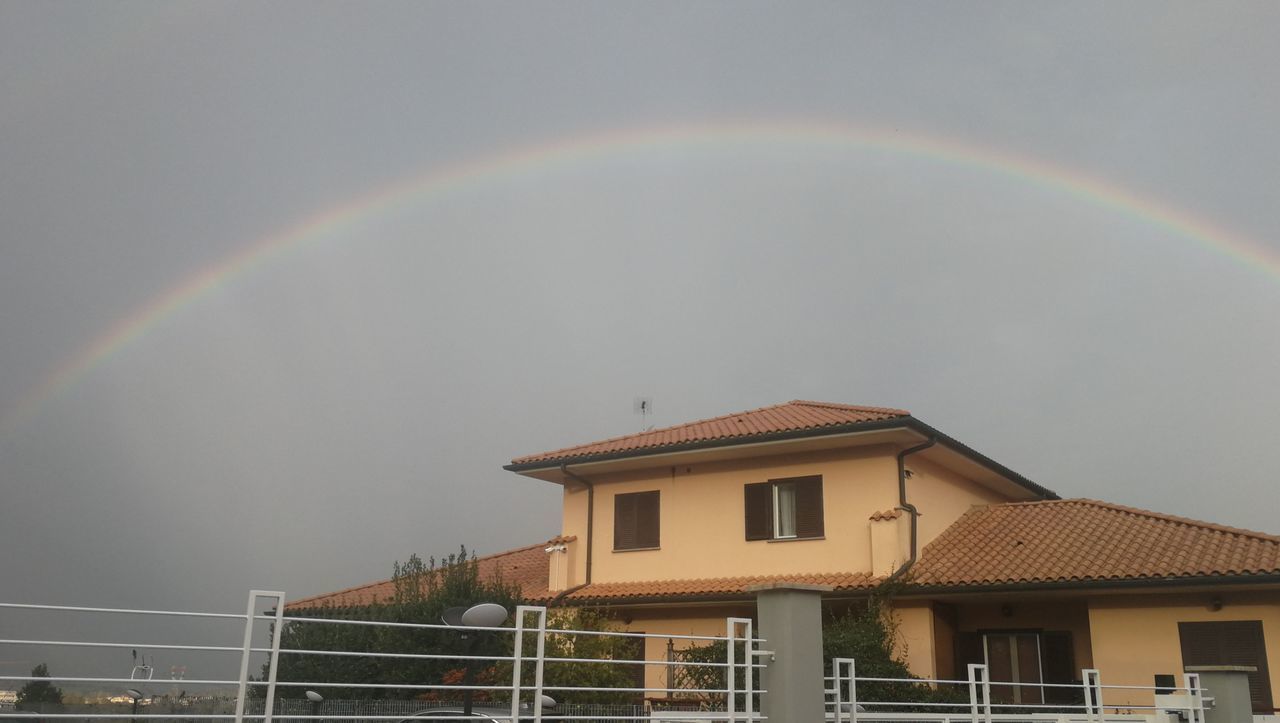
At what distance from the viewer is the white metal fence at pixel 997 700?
1017 centimetres

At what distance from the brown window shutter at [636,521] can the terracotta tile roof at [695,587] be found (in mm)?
835

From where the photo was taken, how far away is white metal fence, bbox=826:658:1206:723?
1017 centimetres

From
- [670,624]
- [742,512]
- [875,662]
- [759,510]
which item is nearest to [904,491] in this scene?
[759,510]

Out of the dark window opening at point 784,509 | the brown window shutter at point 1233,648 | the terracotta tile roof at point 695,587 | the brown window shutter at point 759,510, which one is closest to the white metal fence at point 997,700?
the brown window shutter at point 1233,648

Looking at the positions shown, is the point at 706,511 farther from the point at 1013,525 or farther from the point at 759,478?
the point at 1013,525

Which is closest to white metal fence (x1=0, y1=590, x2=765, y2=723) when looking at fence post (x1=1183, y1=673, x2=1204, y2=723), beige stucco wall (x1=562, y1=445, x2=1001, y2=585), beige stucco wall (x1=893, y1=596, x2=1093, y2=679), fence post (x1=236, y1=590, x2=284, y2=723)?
fence post (x1=236, y1=590, x2=284, y2=723)

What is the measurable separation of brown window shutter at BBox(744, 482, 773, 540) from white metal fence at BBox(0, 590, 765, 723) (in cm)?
205

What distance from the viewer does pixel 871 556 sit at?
Answer: 18719 mm

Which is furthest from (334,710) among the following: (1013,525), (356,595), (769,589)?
(356,595)

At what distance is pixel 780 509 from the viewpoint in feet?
66.4

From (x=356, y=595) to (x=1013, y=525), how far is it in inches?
648

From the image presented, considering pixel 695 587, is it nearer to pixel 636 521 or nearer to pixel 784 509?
pixel 784 509

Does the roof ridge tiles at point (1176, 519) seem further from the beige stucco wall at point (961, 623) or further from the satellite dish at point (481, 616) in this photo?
the satellite dish at point (481, 616)

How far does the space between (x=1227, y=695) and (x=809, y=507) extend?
27.0ft
